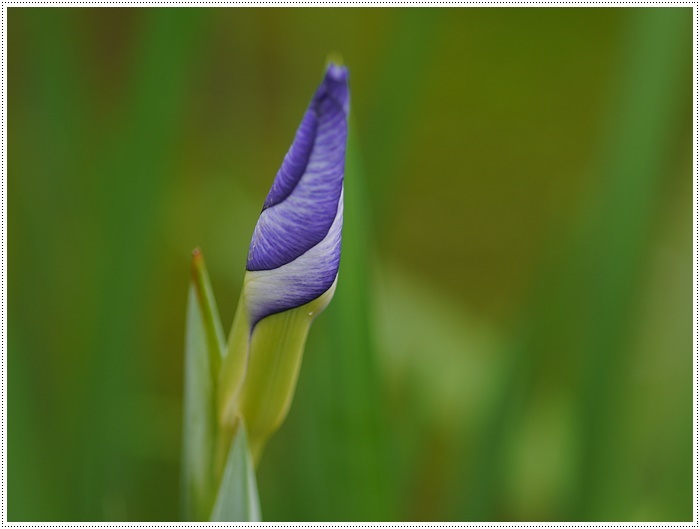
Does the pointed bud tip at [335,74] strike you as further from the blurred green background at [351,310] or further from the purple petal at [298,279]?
the blurred green background at [351,310]

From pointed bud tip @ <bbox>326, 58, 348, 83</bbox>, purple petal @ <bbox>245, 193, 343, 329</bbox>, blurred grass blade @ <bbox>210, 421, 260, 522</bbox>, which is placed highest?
pointed bud tip @ <bbox>326, 58, 348, 83</bbox>

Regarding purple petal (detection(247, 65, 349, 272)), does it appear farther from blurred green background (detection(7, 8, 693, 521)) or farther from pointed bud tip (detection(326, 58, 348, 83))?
blurred green background (detection(7, 8, 693, 521))

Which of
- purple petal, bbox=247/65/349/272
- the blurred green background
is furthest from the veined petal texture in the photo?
the blurred green background

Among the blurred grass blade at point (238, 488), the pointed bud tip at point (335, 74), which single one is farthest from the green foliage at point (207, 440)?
the pointed bud tip at point (335, 74)

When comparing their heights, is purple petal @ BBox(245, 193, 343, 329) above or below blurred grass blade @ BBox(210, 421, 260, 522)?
above

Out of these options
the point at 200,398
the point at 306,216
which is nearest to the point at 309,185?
the point at 306,216

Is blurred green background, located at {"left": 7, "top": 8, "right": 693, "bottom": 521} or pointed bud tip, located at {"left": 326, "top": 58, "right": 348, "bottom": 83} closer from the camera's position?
pointed bud tip, located at {"left": 326, "top": 58, "right": 348, "bottom": 83}

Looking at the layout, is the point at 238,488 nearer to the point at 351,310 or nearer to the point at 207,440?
the point at 207,440
